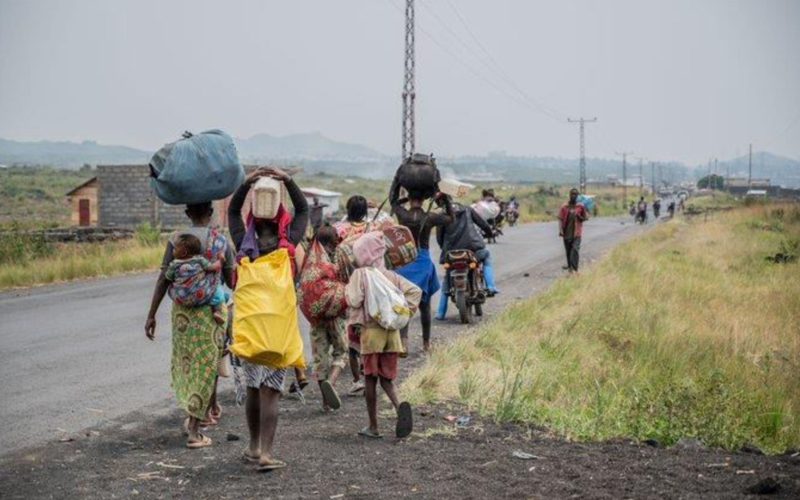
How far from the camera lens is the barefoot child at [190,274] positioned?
24.3 ft

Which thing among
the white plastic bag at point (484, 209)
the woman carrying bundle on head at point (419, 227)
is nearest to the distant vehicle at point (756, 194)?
the white plastic bag at point (484, 209)

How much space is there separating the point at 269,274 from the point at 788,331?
37.5ft

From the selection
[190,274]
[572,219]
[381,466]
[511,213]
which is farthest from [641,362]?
[511,213]

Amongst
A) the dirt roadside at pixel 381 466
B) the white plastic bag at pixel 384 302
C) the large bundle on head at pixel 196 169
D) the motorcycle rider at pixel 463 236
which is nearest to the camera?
the dirt roadside at pixel 381 466

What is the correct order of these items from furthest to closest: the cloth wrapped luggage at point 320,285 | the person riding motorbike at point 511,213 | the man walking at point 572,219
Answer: the person riding motorbike at point 511,213 < the man walking at point 572,219 < the cloth wrapped luggage at point 320,285

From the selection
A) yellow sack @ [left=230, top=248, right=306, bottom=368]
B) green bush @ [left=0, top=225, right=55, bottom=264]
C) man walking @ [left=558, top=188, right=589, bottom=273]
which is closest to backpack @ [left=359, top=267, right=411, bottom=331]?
yellow sack @ [left=230, top=248, right=306, bottom=368]

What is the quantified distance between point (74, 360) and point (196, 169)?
504cm

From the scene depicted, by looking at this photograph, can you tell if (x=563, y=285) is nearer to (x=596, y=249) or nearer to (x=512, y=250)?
(x=512, y=250)

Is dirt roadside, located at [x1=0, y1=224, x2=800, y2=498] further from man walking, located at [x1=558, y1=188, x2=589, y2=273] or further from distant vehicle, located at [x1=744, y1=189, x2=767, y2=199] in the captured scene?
distant vehicle, located at [x1=744, y1=189, x2=767, y2=199]

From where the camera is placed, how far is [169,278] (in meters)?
7.46

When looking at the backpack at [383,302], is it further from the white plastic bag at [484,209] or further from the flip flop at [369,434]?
the white plastic bag at [484,209]

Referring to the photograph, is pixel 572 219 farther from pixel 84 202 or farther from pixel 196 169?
pixel 84 202

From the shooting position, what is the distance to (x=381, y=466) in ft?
22.7

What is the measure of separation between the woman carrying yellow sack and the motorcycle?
7621mm
